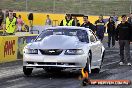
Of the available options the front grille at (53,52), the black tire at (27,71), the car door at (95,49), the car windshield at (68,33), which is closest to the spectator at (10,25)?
the car door at (95,49)

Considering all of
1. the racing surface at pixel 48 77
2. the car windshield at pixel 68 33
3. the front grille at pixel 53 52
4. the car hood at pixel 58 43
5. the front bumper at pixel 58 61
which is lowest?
the racing surface at pixel 48 77

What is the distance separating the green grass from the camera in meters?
45.6

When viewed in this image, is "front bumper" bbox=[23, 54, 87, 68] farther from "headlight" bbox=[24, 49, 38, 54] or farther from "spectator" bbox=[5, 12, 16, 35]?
"spectator" bbox=[5, 12, 16, 35]

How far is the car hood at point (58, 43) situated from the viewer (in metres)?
14.4

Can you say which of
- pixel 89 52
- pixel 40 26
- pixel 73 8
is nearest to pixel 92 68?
pixel 89 52

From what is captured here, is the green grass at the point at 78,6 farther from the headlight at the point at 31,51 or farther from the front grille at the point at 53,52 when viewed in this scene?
the front grille at the point at 53,52

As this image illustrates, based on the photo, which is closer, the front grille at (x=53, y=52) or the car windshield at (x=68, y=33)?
the front grille at (x=53, y=52)

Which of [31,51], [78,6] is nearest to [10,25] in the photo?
[31,51]

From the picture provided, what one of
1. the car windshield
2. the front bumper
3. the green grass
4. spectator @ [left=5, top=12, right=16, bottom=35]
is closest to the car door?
the car windshield

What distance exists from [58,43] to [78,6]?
3119 cm

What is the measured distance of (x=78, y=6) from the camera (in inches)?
1795

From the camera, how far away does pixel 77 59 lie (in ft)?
47.1

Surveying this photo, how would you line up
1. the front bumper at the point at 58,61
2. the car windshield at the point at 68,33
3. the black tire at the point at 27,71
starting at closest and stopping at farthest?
the front bumper at the point at 58,61 → the black tire at the point at 27,71 → the car windshield at the point at 68,33

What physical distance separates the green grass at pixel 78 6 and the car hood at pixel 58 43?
1182 inches
